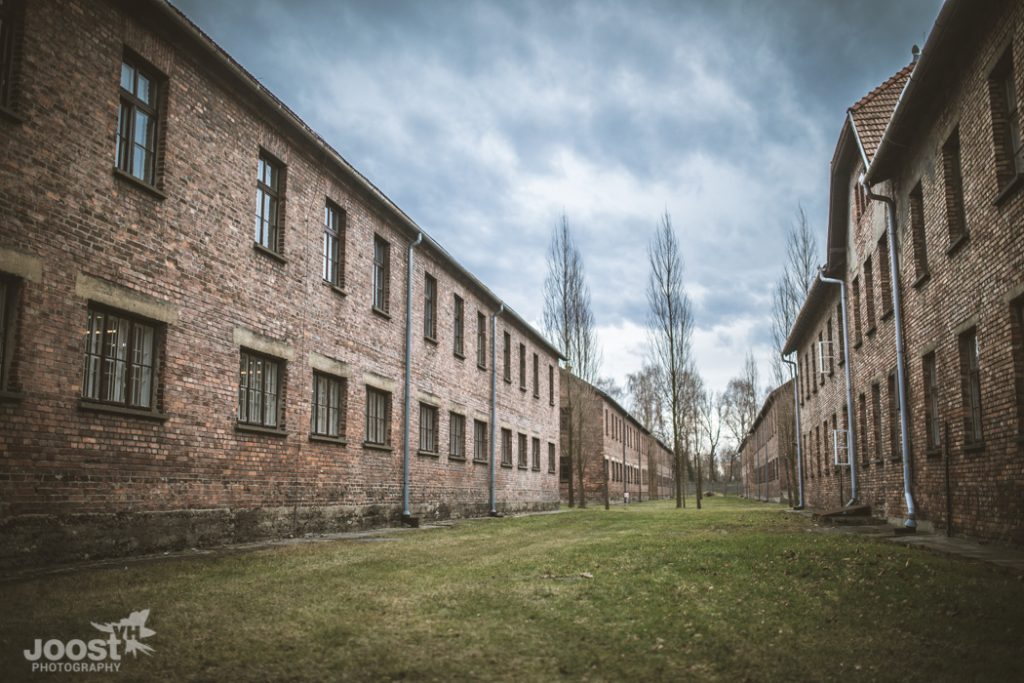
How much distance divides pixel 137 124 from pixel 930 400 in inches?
516

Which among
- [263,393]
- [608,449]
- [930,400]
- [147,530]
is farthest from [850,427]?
[608,449]

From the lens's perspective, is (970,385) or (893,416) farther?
(893,416)

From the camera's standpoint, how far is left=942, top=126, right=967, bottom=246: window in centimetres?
1220

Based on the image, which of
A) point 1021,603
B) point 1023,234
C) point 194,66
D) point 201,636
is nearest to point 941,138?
point 1023,234

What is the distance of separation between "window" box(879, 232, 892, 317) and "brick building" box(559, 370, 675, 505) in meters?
17.6

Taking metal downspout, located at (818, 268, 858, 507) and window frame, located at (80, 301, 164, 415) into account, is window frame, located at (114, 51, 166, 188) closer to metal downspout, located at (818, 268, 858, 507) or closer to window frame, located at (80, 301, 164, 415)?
window frame, located at (80, 301, 164, 415)

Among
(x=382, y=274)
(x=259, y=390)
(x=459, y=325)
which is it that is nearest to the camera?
(x=259, y=390)

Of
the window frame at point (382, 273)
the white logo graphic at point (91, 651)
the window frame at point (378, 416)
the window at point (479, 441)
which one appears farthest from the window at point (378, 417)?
the white logo graphic at point (91, 651)

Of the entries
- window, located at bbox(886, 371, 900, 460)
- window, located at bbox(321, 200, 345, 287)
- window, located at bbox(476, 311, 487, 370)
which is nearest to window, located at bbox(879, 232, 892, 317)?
window, located at bbox(886, 371, 900, 460)

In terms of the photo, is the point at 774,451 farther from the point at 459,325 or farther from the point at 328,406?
the point at 328,406

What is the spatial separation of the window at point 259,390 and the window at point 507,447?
1449 cm

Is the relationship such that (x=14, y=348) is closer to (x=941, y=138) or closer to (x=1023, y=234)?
(x=1023, y=234)

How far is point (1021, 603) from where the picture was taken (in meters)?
5.93

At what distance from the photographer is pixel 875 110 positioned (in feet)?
56.6
